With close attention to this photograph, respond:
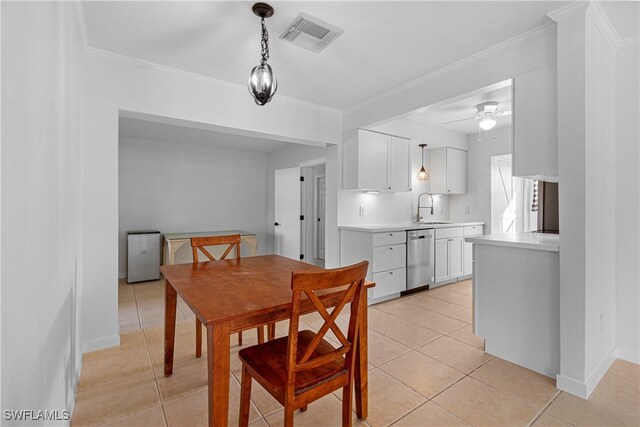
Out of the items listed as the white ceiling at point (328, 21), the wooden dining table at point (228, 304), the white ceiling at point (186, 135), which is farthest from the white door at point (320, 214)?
the wooden dining table at point (228, 304)

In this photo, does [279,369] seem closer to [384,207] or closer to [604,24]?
[604,24]

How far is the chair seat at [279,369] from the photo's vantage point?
1375 mm

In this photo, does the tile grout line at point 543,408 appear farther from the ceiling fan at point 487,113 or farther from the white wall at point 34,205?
the ceiling fan at point 487,113

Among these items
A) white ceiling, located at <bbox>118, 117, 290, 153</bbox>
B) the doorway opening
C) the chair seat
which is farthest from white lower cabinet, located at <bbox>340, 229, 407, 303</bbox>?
white ceiling, located at <bbox>118, 117, 290, 153</bbox>

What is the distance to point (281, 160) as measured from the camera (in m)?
6.30

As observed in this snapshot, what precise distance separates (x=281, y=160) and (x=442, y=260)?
358cm

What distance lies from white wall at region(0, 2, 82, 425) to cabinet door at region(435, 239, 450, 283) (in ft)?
13.6

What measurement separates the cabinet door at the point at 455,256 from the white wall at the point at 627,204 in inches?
86.4

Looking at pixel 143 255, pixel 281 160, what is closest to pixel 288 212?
pixel 281 160

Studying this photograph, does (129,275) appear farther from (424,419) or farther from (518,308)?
(518,308)

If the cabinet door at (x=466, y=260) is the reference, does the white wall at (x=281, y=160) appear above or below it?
above

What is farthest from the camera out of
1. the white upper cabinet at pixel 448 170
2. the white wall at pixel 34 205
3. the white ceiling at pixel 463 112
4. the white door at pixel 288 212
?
the white door at pixel 288 212

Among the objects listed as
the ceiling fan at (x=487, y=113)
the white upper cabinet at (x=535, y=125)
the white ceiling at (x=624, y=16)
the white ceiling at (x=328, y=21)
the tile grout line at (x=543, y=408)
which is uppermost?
the white ceiling at (x=328, y=21)

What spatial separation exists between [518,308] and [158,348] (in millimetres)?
2935
